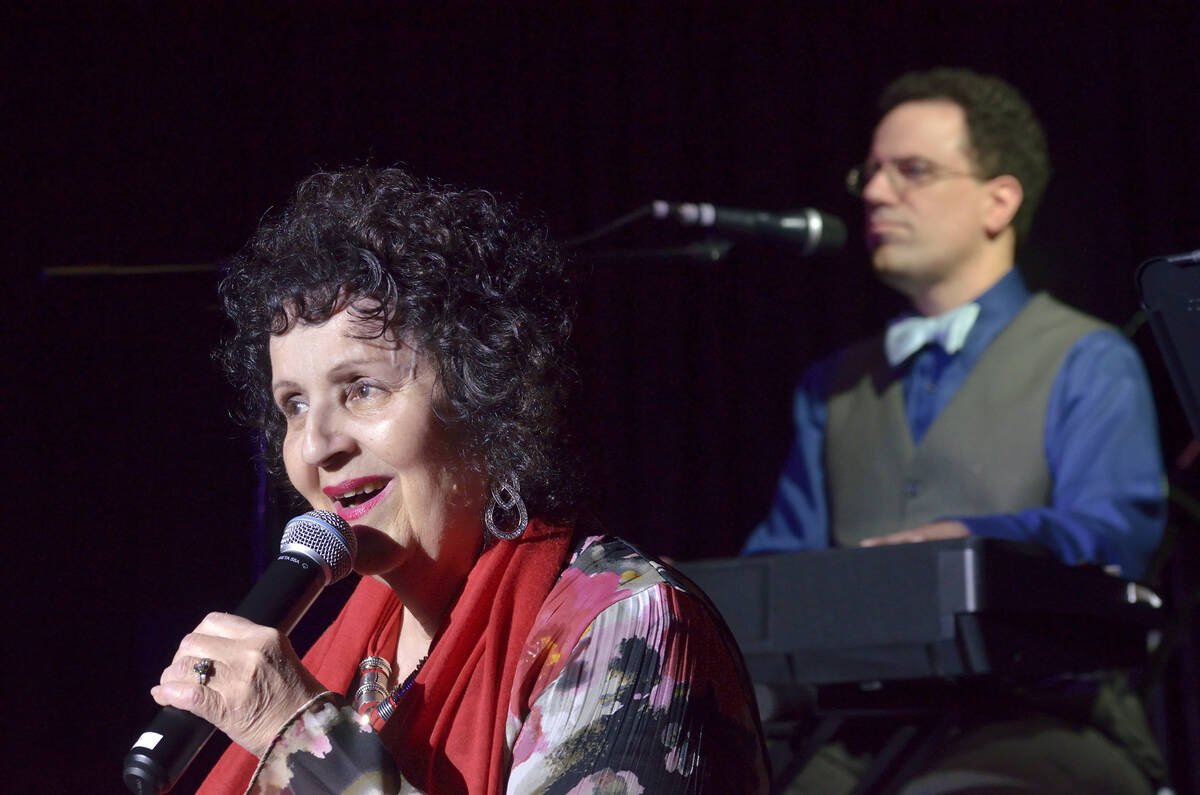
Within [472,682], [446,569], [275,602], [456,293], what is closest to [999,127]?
[456,293]

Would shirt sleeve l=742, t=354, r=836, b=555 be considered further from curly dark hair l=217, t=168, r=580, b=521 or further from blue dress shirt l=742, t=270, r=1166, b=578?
curly dark hair l=217, t=168, r=580, b=521

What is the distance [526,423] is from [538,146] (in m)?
2.10

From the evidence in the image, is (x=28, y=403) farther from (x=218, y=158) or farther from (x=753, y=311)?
(x=753, y=311)

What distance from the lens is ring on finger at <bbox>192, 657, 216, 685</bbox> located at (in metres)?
1.15

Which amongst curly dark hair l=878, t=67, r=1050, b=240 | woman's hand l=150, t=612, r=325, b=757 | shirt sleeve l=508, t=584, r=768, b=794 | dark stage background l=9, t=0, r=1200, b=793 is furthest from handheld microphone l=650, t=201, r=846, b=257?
woman's hand l=150, t=612, r=325, b=757

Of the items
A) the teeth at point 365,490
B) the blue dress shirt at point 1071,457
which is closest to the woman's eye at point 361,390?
the teeth at point 365,490

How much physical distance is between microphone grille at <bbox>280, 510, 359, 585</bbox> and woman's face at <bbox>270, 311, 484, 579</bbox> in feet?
0.21

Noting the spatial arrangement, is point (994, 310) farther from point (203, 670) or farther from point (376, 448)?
point (203, 670)

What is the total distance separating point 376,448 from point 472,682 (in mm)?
283

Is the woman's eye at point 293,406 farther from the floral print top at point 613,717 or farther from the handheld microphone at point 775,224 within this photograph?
the handheld microphone at point 775,224

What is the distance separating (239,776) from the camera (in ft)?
4.87

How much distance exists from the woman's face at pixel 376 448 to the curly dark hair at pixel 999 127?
1.94m

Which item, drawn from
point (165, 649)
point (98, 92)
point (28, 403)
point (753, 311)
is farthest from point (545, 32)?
point (165, 649)

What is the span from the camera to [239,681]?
1160 millimetres
